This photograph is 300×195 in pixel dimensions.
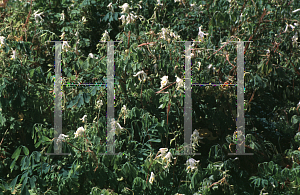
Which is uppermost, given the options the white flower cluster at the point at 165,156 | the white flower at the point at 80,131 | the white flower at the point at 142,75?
the white flower at the point at 142,75

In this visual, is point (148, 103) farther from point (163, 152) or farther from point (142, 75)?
point (163, 152)

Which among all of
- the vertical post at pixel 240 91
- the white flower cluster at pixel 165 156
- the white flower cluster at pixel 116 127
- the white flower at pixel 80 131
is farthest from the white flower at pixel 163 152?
the vertical post at pixel 240 91

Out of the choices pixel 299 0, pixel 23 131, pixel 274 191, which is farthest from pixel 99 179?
pixel 299 0

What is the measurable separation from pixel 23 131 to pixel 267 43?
2.56m

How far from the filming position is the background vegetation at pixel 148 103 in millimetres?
2531

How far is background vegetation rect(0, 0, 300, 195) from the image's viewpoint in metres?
2.53

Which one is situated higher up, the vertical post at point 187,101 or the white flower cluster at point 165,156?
the vertical post at point 187,101

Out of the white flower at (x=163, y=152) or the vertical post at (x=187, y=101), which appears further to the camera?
the vertical post at (x=187, y=101)

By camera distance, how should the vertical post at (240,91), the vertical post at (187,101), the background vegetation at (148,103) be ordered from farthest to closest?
1. the vertical post at (240,91)
2. the vertical post at (187,101)
3. the background vegetation at (148,103)

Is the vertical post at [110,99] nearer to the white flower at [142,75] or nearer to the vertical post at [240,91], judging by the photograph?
the white flower at [142,75]

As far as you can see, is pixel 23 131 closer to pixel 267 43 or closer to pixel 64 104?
pixel 64 104

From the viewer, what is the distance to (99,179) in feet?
8.23

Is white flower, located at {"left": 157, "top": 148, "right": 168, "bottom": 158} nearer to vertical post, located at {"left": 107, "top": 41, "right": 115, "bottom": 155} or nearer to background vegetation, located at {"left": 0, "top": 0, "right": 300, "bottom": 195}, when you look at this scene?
background vegetation, located at {"left": 0, "top": 0, "right": 300, "bottom": 195}

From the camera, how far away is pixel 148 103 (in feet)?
9.78
